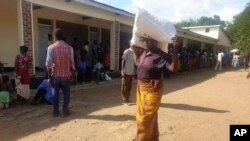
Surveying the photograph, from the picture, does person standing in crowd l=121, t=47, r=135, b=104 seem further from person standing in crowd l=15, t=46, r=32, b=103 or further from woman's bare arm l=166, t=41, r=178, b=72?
woman's bare arm l=166, t=41, r=178, b=72

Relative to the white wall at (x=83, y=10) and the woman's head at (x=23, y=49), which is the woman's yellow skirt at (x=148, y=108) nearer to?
the woman's head at (x=23, y=49)

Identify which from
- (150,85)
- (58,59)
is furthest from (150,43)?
(58,59)

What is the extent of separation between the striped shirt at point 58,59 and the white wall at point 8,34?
5.91 m

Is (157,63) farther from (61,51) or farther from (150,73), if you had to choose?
(61,51)

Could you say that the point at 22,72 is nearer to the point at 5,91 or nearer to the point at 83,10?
the point at 5,91

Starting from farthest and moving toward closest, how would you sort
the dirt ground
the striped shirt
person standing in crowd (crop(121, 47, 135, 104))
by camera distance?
person standing in crowd (crop(121, 47, 135, 104))
the striped shirt
the dirt ground

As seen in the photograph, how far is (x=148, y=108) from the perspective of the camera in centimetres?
420

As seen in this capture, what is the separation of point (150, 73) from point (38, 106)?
4.22 m

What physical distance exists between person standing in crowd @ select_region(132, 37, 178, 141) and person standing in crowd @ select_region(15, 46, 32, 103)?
411 centimetres

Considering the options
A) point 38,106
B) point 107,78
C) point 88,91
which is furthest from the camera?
point 107,78

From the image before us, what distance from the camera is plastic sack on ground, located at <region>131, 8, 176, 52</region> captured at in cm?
430

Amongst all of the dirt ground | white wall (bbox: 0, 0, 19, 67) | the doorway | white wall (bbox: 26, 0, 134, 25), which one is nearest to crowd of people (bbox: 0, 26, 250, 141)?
the dirt ground

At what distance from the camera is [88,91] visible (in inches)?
402

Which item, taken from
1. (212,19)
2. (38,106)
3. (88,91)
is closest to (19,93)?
(38,106)
